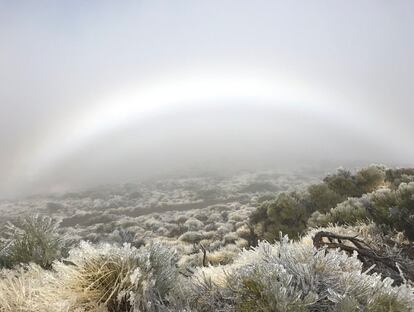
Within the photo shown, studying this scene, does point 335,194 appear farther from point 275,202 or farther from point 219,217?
point 219,217

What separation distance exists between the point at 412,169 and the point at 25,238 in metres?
15.5

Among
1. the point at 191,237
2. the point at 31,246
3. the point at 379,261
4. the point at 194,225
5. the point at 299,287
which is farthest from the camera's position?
the point at 194,225

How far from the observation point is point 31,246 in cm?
418

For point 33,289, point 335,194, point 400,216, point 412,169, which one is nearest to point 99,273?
point 33,289

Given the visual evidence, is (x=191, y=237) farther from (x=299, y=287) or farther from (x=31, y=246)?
(x=299, y=287)

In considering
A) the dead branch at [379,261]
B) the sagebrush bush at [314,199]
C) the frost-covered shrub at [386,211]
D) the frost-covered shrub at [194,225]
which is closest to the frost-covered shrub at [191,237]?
the frost-covered shrub at [194,225]

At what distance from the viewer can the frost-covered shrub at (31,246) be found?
4078 millimetres

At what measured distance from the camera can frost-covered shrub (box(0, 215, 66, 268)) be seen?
13.4 feet

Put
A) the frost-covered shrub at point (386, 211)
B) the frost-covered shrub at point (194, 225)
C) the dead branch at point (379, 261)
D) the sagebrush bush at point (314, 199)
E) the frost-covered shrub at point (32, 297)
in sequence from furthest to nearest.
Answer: the frost-covered shrub at point (194, 225), the sagebrush bush at point (314, 199), the frost-covered shrub at point (386, 211), the dead branch at point (379, 261), the frost-covered shrub at point (32, 297)

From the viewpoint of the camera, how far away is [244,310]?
2.05m

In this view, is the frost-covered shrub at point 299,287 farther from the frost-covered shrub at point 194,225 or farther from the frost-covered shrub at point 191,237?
the frost-covered shrub at point 194,225

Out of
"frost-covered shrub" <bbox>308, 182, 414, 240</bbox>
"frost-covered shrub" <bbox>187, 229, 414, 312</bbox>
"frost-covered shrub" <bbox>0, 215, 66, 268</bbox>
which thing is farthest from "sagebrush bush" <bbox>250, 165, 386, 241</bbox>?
"frost-covered shrub" <bbox>187, 229, 414, 312</bbox>

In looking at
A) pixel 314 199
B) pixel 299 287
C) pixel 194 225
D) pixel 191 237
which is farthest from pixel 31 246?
pixel 194 225

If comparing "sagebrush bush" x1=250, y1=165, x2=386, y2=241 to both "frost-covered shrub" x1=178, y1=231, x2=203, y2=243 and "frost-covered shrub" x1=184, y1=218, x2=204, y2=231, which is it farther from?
"frost-covered shrub" x1=184, y1=218, x2=204, y2=231
